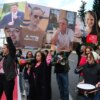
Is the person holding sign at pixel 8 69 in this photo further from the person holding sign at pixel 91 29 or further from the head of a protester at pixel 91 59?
the head of a protester at pixel 91 59

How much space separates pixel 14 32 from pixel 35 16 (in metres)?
0.63

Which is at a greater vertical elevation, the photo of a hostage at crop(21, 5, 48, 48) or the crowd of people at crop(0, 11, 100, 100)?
the photo of a hostage at crop(21, 5, 48, 48)

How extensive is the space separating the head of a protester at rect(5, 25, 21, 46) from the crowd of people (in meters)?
0.07

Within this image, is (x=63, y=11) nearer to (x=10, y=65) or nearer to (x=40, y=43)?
(x=40, y=43)

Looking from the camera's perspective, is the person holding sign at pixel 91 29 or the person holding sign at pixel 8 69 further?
the person holding sign at pixel 8 69

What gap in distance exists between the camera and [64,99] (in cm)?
1245

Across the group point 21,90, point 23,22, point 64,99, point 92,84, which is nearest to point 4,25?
point 23,22

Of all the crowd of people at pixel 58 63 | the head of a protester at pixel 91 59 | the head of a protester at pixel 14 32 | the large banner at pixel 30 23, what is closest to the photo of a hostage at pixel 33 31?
the large banner at pixel 30 23

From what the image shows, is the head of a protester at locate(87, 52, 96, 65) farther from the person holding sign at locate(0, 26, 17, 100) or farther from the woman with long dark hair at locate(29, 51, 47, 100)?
the person holding sign at locate(0, 26, 17, 100)

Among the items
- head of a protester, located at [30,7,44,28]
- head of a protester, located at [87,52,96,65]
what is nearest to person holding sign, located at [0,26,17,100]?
head of a protester, located at [30,7,44,28]

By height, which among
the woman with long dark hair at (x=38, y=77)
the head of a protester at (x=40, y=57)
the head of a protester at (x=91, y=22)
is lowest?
the woman with long dark hair at (x=38, y=77)

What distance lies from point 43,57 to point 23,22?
1538 millimetres

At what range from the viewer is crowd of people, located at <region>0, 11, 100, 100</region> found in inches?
373

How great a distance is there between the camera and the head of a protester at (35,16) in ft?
33.8
